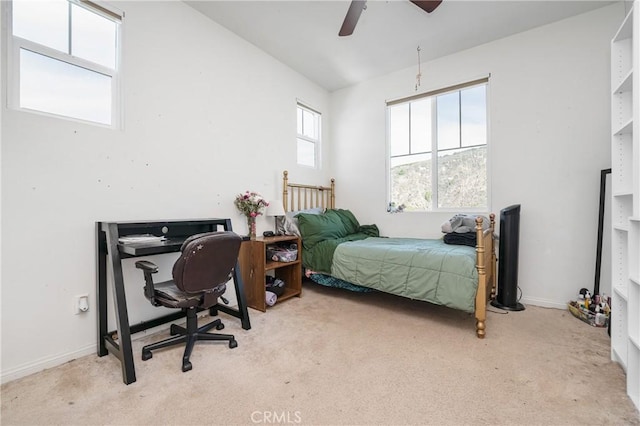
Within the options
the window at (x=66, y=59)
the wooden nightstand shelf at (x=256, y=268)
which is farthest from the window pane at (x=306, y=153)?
the window at (x=66, y=59)

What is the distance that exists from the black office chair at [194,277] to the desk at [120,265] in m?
0.12

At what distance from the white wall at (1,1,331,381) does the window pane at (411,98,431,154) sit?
1.83m

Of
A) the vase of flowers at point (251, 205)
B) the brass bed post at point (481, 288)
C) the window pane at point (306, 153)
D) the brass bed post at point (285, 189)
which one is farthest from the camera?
the window pane at point (306, 153)

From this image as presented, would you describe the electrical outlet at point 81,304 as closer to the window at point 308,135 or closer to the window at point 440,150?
the window at point 308,135

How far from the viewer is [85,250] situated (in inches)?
74.8

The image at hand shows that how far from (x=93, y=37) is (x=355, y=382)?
9.68 ft

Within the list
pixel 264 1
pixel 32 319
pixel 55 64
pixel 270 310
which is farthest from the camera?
pixel 270 310

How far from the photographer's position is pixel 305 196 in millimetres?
3865

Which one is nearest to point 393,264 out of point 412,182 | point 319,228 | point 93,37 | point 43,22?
point 319,228

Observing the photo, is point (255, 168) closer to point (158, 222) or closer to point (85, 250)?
point (158, 222)

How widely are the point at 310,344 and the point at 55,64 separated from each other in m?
2.60

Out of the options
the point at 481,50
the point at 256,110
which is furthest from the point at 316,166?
the point at 481,50

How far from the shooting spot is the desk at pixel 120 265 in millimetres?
1646

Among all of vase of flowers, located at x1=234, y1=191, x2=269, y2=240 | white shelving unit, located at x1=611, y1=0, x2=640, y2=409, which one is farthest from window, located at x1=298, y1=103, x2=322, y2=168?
white shelving unit, located at x1=611, y1=0, x2=640, y2=409
